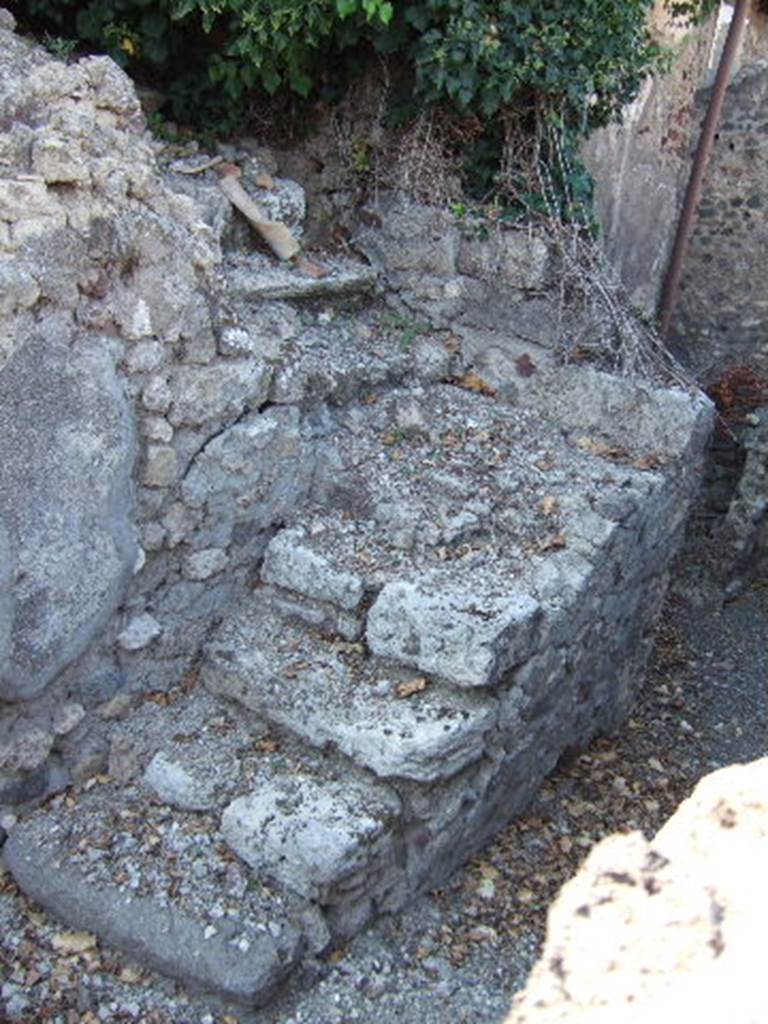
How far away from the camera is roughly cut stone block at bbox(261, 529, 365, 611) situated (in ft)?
11.6

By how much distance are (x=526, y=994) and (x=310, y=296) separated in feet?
9.91

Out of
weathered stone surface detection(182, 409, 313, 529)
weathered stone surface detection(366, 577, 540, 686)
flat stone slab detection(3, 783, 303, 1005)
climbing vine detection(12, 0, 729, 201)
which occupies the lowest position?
flat stone slab detection(3, 783, 303, 1005)

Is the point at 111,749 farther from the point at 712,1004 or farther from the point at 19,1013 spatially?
the point at 712,1004

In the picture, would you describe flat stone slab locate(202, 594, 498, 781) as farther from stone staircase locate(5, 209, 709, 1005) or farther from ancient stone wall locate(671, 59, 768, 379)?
ancient stone wall locate(671, 59, 768, 379)

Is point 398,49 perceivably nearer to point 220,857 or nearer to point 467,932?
point 220,857

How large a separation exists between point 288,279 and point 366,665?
1.58 m

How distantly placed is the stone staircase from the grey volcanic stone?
0.36m

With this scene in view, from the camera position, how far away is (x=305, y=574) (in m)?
3.64

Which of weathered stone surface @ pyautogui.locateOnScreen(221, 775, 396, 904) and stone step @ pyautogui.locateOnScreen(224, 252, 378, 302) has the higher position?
stone step @ pyautogui.locateOnScreen(224, 252, 378, 302)

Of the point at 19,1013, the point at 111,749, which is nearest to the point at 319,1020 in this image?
the point at 19,1013

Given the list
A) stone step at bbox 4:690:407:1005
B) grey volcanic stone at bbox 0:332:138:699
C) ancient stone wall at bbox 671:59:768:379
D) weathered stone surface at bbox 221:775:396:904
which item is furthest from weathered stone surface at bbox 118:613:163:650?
ancient stone wall at bbox 671:59:768:379

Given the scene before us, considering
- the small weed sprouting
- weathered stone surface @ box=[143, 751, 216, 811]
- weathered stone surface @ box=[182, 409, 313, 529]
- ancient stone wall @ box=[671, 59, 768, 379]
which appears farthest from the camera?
ancient stone wall @ box=[671, 59, 768, 379]

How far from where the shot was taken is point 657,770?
15.2ft

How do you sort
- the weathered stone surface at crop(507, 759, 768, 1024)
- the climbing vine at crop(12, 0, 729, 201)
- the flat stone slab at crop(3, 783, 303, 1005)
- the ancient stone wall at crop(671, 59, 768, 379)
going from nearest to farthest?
the weathered stone surface at crop(507, 759, 768, 1024), the flat stone slab at crop(3, 783, 303, 1005), the climbing vine at crop(12, 0, 729, 201), the ancient stone wall at crop(671, 59, 768, 379)
